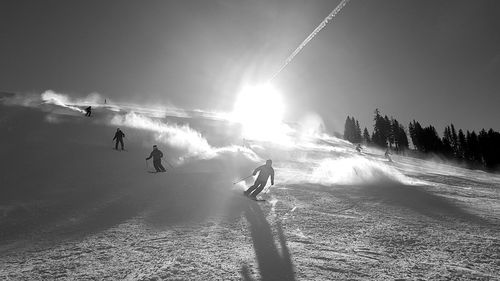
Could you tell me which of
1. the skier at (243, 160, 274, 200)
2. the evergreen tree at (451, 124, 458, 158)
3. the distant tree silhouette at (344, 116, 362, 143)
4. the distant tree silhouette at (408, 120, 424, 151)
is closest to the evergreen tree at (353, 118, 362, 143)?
the distant tree silhouette at (344, 116, 362, 143)

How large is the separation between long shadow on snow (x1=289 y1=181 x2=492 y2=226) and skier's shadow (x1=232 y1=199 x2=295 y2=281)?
5402 mm

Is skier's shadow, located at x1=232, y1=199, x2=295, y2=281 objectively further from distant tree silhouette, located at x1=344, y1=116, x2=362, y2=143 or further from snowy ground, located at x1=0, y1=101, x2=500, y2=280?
distant tree silhouette, located at x1=344, y1=116, x2=362, y2=143

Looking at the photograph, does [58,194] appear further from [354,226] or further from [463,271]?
[463,271]

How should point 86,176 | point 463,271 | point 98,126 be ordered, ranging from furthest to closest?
1. point 98,126
2. point 86,176
3. point 463,271

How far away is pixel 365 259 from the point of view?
6.82 meters

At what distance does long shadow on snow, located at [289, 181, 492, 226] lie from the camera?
11148 mm

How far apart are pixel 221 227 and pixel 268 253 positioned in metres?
2.34

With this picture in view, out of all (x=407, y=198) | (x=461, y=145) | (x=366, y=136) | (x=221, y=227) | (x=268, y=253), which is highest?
(x=366, y=136)

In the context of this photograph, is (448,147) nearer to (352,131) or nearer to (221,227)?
(352,131)

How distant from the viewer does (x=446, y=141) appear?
113m

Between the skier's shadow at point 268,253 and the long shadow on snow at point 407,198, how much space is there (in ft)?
17.7

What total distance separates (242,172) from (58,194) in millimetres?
9997

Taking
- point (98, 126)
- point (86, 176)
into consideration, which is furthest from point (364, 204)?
point (98, 126)

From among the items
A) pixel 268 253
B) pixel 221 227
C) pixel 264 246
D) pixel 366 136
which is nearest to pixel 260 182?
pixel 221 227
